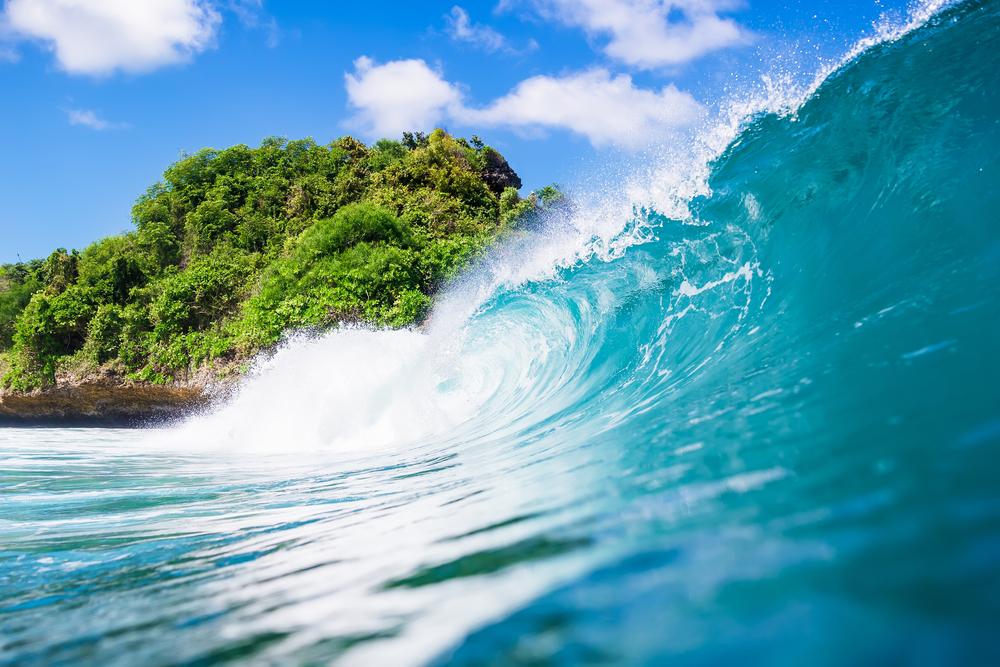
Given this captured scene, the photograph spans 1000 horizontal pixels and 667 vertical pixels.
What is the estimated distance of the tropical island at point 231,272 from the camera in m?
17.2

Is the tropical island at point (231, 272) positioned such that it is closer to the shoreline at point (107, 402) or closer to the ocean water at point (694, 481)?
the shoreline at point (107, 402)

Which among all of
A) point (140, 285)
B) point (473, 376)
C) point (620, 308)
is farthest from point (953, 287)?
point (140, 285)

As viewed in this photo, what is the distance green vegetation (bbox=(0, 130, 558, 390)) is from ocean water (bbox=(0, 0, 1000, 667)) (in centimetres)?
1013

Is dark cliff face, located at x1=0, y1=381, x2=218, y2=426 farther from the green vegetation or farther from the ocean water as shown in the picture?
the ocean water

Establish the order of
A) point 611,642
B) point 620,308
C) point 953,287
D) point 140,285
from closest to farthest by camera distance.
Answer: point 611,642
point 953,287
point 620,308
point 140,285

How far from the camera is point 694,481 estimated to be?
1.72 meters

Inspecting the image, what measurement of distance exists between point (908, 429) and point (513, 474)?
170 cm

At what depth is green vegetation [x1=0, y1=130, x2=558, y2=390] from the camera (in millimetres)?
17125

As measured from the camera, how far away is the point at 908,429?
63.4 inches

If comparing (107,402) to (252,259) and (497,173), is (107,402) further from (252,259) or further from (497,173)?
(497,173)

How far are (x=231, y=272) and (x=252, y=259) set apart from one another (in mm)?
1280

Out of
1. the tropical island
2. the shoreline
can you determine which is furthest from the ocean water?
the shoreline

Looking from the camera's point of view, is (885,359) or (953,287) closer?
(885,359)

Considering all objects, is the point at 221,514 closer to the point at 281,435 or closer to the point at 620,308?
the point at 620,308
